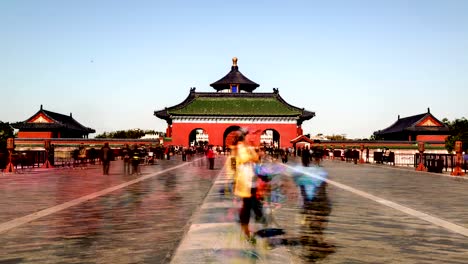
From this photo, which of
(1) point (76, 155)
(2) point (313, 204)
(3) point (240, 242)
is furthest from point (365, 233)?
(1) point (76, 155)

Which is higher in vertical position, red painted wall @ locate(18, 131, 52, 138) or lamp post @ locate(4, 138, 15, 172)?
red painted wall @ locate(18, 131, 52, 138)

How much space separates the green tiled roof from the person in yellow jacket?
178 feet

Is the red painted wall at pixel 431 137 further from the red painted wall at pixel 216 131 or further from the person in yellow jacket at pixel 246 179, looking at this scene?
the person in yellow jacket at pixel 246 179

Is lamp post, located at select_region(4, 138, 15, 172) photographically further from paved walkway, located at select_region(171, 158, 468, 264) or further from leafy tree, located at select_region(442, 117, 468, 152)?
leafy tree, located at select_region(442, 117, 468, 152)

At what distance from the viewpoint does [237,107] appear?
62.4 metres

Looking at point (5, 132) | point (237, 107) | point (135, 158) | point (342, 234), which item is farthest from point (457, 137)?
point (5, 132)

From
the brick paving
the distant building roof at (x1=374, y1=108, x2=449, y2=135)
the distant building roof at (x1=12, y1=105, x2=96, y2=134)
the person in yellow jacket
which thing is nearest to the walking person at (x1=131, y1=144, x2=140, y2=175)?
the brick paving

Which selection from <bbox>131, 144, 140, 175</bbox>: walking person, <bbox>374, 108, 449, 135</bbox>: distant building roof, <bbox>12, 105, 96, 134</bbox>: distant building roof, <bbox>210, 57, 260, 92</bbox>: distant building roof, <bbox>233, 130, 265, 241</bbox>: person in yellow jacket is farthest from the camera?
<bbox>210, 57, 260, 92</bbox>: distant building roof

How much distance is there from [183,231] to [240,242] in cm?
120

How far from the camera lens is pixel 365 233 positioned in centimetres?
669

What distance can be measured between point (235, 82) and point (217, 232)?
66.4 metres

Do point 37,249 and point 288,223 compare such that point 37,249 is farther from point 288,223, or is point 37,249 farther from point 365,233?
point 365,233

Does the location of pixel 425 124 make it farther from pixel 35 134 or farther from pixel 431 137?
pixel 35 134

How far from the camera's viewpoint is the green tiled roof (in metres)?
60.8
